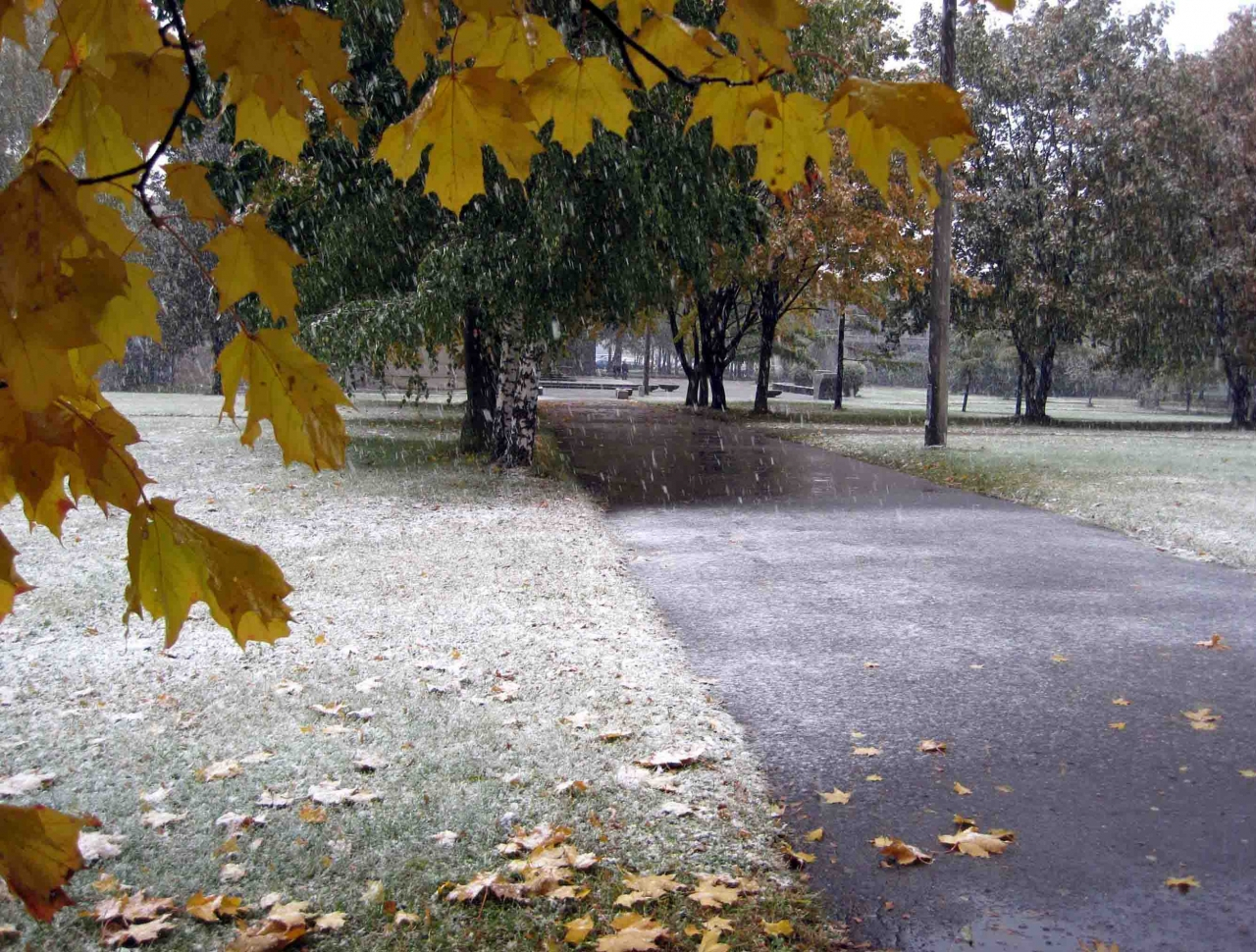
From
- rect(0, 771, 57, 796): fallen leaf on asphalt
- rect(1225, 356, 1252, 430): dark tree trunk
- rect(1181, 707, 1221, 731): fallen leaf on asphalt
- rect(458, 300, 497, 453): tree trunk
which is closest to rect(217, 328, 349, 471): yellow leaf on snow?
rect(0, 771, 57, 796): fallen leaf on asphalt

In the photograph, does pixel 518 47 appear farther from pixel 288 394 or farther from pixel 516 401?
pixel 516 401

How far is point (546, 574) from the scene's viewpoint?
745cm

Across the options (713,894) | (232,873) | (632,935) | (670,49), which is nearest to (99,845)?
(232,873)

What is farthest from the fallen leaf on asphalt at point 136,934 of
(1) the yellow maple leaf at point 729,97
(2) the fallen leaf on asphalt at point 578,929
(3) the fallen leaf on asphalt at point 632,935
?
(1) the yellow maple leaf at point 729,97

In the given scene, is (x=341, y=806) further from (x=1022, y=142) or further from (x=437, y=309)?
(x=1022, y=142)

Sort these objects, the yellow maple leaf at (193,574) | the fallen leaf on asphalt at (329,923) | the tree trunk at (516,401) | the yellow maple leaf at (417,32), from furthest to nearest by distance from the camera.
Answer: the tree trunk at (516,401) < the fallen leaf on asphalt at (329,923) < the yellow maple leaf at (417,32) < the yellow maple leaf at (193,574)

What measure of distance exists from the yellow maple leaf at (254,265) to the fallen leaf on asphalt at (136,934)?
6.73 feet

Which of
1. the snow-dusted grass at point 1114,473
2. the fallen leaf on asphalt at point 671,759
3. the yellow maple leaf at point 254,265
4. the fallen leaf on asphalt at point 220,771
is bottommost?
the fallen leaf on asphalt at point 220,771

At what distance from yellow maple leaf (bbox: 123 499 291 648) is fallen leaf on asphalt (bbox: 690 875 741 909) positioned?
1.90 metres

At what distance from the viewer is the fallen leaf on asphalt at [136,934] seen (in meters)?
2.74

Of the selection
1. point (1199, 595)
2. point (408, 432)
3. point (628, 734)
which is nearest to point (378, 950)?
point (628, 734)

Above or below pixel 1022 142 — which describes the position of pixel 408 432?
below

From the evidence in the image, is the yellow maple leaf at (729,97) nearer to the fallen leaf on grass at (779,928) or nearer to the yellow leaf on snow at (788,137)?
the yellow leaf on snow at (788,137)

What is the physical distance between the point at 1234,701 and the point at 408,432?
1773 centimetres
